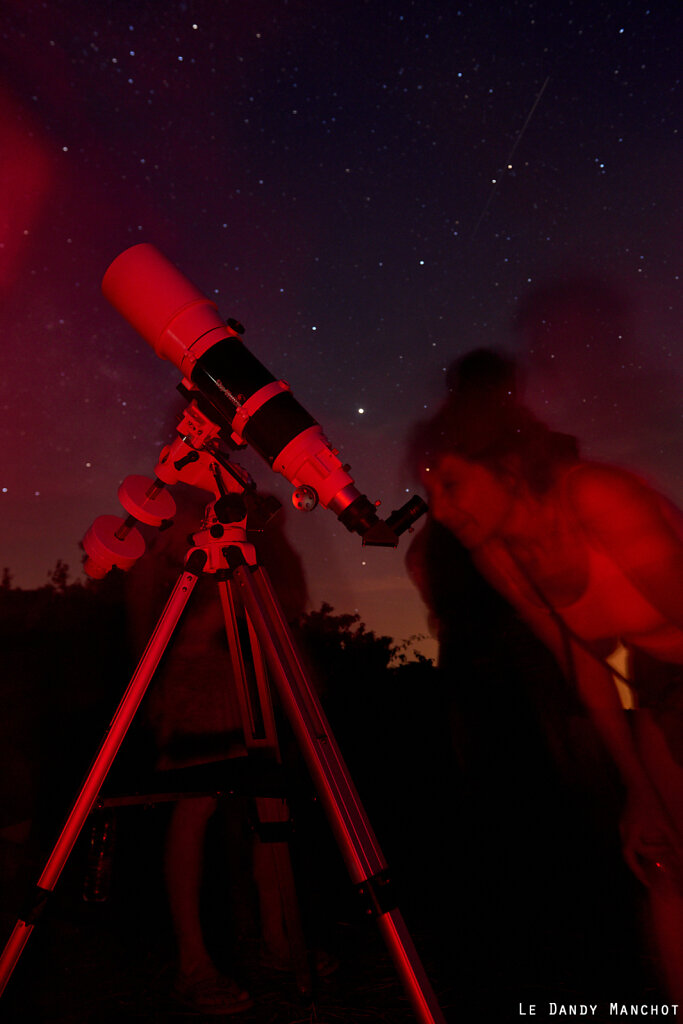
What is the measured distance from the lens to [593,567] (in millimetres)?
1904

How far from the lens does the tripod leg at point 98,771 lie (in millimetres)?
1273

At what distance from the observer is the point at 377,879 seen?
3.86ft


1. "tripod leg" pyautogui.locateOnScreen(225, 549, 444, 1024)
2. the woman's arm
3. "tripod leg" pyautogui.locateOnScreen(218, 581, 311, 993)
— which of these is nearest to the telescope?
"tripod leg" pyautogui.locateOnScreen(225, 549, 444, 1024)

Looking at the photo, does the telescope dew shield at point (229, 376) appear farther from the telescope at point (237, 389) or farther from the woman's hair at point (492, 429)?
the woman's hair at point (492, 429)

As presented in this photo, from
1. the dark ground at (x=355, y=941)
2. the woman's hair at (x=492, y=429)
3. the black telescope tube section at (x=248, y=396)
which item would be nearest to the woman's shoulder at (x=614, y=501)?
the woman's hair at (x=492, y=429)

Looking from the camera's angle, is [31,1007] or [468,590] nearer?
[31,1007]

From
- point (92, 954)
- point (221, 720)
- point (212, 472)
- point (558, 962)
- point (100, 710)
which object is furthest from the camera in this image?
point (100, 710)

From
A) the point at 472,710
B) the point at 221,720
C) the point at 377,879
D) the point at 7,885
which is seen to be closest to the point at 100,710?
the point at 7,885

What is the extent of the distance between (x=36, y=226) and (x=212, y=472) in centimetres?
222

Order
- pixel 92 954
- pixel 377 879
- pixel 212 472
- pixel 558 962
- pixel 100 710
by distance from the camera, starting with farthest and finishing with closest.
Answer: pixel 100 710, pixel 92 954, pixel 558 962, pixel 212 472, pixel 377 879

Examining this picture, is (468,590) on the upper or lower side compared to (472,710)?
upper

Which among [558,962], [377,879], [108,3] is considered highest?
[108,3]

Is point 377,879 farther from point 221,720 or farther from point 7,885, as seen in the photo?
point 7,885

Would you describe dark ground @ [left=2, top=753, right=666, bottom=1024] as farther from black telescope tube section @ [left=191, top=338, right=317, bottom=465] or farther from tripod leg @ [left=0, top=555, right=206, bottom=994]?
black telescope tube section @ [left=191, top=338, right=317, bottom=465]
